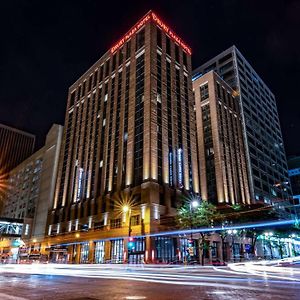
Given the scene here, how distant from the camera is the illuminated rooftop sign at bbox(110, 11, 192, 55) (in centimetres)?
7731

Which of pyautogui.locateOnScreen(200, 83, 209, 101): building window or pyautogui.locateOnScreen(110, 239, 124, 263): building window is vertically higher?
pyautogui.locateOnScreen(200, 83, 209, 101): building window

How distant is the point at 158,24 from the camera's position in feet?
256

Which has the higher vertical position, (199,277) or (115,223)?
(115,223)

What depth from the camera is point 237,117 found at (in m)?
103

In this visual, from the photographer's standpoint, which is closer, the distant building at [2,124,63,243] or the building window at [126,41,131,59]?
the building window at [126,41,131,59]

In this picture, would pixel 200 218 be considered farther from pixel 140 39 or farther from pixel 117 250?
pixel 140 39

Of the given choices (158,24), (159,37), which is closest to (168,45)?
(159,37)

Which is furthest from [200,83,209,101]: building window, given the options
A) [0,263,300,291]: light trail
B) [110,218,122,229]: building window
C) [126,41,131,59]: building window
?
[0,263,300,291]: light trail

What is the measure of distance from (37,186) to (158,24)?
66.6 meters

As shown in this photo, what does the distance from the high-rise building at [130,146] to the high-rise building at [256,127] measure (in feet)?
113

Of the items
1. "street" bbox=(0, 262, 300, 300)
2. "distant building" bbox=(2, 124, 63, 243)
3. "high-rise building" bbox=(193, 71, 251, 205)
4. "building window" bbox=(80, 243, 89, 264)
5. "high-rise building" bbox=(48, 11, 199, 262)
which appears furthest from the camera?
"distant building" bbox=(2, 124, 63, 243)

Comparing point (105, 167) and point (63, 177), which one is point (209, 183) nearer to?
point (105, 167)

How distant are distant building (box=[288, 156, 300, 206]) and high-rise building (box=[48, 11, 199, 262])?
89.0 metres

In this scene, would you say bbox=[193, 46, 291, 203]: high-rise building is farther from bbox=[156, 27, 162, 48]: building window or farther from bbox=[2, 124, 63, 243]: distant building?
bbox=[2, 124, 63, 243]: distant building
